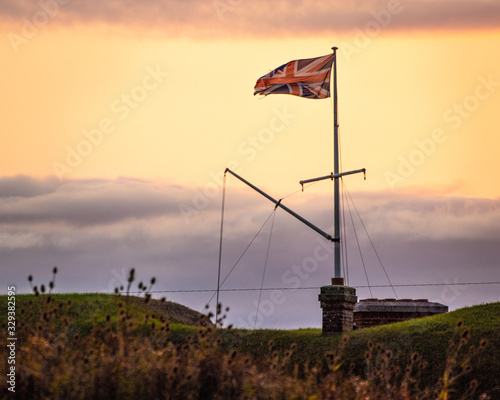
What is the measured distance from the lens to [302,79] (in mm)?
23859

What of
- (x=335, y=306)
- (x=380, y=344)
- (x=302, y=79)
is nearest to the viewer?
(x=380, y=344)

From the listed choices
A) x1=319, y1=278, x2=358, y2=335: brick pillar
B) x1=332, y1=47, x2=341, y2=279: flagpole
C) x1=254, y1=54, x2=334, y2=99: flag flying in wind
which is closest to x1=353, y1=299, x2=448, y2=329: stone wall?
x1=319, y1=278, x2=358, y2=335: brick pillar

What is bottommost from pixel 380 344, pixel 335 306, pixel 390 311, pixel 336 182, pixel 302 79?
pixel 380 344

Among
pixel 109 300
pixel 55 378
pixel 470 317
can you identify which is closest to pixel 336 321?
pixel 470 317

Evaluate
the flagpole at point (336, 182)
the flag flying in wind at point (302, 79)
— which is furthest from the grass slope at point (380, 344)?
the flag flying in wind at point (302, 79)

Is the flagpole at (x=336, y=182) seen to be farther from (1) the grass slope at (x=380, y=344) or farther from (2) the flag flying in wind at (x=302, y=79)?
(1) the grass slope at (x=380, y=344)

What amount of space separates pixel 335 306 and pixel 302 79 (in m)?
7.56

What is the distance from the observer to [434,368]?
62.7ft

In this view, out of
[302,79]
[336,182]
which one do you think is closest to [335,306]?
[336,182]

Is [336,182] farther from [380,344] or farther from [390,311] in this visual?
[380,344]

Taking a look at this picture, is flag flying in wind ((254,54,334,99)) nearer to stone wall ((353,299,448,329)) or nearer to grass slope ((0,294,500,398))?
grass slope ((0,294,500,398))

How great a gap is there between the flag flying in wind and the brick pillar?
638cm

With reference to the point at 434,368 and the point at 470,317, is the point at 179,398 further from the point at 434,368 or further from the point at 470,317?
the point at 470,317

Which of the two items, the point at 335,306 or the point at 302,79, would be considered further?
the point at 302,79
